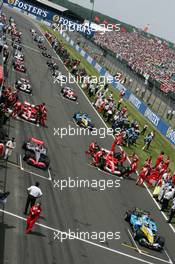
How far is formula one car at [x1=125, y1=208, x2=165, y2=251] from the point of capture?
25.6 meters

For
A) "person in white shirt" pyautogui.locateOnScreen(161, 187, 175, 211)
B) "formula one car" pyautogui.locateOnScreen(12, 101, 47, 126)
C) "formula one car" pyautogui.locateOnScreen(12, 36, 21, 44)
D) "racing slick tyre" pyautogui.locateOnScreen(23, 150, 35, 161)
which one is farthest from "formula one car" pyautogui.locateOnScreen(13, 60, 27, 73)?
"person in white shirt" pyautogui.locateOnScreen(161, 187, 175, 211)

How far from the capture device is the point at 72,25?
392ft

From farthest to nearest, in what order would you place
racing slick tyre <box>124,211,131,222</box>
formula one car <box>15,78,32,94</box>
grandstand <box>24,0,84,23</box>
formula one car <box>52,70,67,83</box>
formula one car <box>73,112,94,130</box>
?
grandstand <box>24,0,84,23</box> < formula one car <box>52,70,67,83</box> < formula one car <box>15,78,32,94</box> < formula one car <box>73,112,94,130</box> < racing slick tyre <box>124,211,131,222</box>

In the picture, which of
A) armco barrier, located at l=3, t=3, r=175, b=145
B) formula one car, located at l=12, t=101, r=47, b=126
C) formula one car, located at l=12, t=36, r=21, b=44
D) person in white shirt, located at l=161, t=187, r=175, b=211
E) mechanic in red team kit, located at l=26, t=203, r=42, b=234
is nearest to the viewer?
mechanic in red team kit, located at l=26, t=203, r=42, b=234

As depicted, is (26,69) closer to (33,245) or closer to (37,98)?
(37,98)

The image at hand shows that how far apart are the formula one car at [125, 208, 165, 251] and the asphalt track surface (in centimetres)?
31

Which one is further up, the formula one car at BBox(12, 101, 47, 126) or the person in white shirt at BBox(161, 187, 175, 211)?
the person in white shirt at BBox(161, 187, 175, 211)

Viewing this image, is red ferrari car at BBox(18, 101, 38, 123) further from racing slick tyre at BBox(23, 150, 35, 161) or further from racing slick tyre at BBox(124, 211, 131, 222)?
racing slick tyre at BBox(124, 211, 131, 222)

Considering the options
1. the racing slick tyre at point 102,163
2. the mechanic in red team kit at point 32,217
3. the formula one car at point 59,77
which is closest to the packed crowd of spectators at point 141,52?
the formula one car at point 59,77

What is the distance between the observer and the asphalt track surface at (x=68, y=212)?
68.7 ft

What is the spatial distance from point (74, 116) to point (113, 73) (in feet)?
134

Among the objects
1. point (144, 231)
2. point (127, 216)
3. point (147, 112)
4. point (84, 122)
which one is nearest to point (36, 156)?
point (127, 216)

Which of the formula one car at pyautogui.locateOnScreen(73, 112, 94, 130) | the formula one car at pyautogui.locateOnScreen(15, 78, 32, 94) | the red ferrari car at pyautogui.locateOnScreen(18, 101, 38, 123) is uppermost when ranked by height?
the red ferrari car at pyautogui.locateOnScreen(18, 101, 38, 123)

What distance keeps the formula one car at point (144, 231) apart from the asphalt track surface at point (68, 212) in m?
0.31
